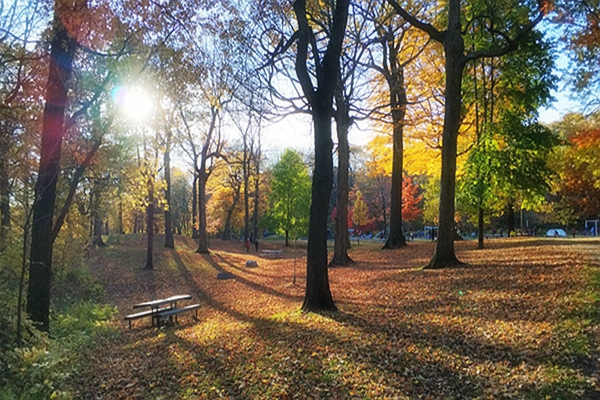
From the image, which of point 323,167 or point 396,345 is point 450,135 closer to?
point 323,167

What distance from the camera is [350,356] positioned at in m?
5.12

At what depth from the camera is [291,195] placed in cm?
3403

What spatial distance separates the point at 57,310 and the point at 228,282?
6.75 meters

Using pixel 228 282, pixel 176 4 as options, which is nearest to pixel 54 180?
pixel 176 4

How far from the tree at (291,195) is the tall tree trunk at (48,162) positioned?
1030 inches

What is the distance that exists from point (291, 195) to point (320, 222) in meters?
26.4

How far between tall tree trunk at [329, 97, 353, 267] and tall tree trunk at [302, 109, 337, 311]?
7531mm

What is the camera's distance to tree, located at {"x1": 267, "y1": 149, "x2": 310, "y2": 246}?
33.8 metres

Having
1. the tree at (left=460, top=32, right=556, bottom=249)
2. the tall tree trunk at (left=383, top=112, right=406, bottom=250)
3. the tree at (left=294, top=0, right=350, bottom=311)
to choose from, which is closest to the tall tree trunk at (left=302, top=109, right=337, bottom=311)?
the tree at (left=294, top=0, right=350, bottom=311)

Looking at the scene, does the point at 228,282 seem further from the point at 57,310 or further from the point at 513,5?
the point at 513,5

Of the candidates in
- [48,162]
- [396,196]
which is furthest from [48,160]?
[396,196]

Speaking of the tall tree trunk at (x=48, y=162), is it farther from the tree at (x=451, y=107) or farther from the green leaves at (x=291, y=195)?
the green leaves at (x=291, y=195)

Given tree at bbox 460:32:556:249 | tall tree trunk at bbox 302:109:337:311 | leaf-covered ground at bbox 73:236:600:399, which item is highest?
tree at bbox 460:32:556:249

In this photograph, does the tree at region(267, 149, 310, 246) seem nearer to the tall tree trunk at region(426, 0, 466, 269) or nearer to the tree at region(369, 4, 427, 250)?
the tree at region(369, 4, 427, 250)
